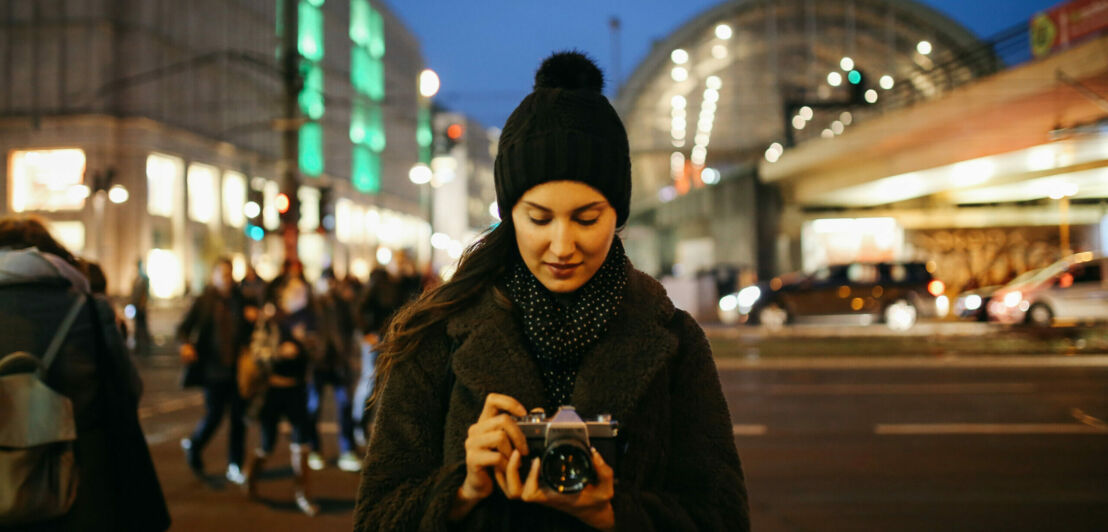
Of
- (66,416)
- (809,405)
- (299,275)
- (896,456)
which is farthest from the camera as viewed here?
(809,405)

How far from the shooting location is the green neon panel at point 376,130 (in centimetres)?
6117

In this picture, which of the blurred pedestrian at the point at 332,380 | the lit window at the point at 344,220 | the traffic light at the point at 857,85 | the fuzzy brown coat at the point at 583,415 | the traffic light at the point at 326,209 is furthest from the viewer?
the lit window at the point at 344,220

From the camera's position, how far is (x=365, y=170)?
6056 centimetres

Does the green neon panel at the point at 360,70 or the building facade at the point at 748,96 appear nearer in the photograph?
the building facade at the point at 748,96

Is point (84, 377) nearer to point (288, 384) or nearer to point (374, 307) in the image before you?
point (288, 384)

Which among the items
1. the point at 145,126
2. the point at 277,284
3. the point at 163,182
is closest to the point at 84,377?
the point at 277,284

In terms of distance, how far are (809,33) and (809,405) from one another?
5156cm

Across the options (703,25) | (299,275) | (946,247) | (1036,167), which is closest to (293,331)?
(299,275)

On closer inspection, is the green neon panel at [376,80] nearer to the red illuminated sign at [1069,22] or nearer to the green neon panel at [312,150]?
the green neon panel at [312,150]

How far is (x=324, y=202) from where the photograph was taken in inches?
534

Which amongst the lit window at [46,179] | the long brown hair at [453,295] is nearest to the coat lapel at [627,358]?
the long brown hair at [453,295]

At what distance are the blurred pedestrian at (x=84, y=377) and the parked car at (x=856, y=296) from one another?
23053mm

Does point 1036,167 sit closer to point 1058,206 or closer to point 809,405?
point 1058,206

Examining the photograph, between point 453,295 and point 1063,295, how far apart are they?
2234 centimetres
